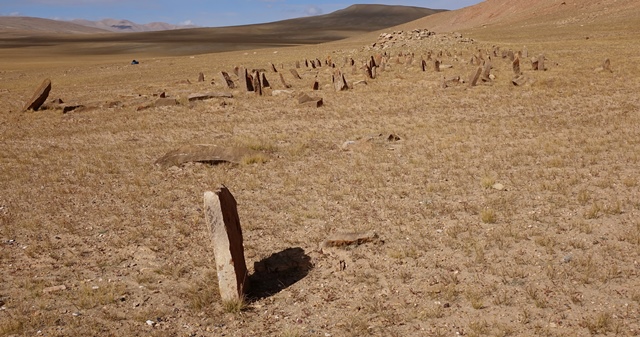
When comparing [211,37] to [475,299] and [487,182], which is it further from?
[475,299]

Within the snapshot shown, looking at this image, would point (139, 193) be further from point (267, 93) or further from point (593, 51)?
point (593, 51)

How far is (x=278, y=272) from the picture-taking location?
746 cm

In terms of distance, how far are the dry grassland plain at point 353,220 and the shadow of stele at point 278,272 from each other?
0.12 m

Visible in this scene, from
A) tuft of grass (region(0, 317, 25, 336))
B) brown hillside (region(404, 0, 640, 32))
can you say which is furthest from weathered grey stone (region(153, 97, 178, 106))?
brown hillside (region(404, 0, 640, 32))

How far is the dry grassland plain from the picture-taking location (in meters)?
6.21

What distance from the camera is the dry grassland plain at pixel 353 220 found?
20.4ft

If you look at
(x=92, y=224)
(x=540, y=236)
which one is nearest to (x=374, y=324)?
(x=540, y=236)

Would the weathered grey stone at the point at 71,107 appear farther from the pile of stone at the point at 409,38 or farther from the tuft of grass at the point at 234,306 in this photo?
the pile of stone at the point at 409,38

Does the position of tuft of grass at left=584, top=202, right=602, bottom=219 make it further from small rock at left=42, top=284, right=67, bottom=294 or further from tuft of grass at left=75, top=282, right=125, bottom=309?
small rock at left=42, top=284, right=67, bottom=294

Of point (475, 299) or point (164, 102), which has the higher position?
point (164, 102)

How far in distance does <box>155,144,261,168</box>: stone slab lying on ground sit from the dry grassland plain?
30 cm

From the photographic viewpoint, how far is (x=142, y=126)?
18.0 m

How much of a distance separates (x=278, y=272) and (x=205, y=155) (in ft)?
19.5

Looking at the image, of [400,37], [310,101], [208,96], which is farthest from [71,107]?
[400,37]
